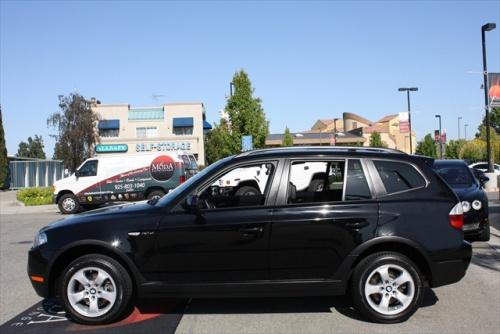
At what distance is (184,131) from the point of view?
61.4 metres

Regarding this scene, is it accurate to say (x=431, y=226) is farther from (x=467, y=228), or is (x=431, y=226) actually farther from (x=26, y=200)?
(x=26, y=200)

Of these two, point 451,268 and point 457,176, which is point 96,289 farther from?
point 457,176

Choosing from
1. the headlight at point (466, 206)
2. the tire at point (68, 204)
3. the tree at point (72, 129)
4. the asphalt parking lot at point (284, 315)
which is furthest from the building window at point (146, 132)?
the asphalt parking lot at point (284, 315)

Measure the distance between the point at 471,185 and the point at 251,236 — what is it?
6.85m

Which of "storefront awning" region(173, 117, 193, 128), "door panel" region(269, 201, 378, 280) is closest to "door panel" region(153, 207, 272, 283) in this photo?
"door panel" region(269, 201, 378, 280)

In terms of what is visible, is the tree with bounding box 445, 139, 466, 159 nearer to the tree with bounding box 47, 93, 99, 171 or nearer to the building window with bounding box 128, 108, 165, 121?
the building window with bounding box 128, 108, 165, 121

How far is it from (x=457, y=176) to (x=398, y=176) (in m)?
6.01

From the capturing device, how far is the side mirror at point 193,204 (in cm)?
498

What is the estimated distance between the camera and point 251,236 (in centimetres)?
500

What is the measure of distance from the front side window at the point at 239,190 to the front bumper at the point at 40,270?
170 cm

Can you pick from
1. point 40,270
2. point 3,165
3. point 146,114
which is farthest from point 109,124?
point 40,270

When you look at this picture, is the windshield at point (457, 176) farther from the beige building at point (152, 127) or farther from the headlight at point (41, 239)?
the beige building at point (152, 127)

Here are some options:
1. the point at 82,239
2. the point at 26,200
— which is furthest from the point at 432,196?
the point at 26,200

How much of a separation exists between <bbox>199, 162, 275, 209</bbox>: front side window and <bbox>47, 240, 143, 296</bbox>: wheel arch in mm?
944
